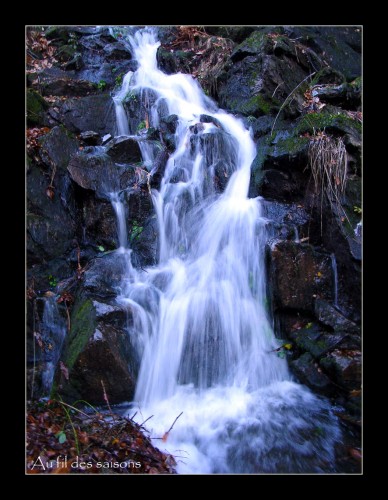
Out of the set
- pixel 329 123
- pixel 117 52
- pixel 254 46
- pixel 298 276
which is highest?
pixel 117 52

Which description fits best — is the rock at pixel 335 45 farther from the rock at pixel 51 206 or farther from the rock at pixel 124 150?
the rock at pixel 51 206

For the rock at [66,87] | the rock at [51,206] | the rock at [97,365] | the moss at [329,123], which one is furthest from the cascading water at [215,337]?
the rock at [66,87]

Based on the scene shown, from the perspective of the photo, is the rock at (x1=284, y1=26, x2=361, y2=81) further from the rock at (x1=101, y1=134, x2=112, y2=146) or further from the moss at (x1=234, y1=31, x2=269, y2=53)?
the rock at (x1=101, y1=134, x2=112, y2=146)

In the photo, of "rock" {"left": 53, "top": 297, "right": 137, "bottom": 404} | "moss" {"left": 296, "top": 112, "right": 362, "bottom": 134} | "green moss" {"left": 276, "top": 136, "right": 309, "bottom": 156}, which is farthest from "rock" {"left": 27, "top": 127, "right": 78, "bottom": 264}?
"moss" {"left": 296, "top": 112, "right": 362, "bottom": 134}

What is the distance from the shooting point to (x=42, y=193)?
20.0 feet

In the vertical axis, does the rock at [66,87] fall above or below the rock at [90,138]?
above

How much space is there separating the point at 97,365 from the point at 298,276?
2648 millimetres

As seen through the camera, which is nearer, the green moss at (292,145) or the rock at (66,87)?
the green moss at (292,145)

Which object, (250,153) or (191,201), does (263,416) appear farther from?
(250,153)

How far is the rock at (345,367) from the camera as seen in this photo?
3910 mm

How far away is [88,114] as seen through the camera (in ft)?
27.0

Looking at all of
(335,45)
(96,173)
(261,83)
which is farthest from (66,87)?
(335,45)

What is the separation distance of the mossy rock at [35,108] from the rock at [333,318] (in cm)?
640

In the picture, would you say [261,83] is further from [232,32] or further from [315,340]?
Result: [315,340]
